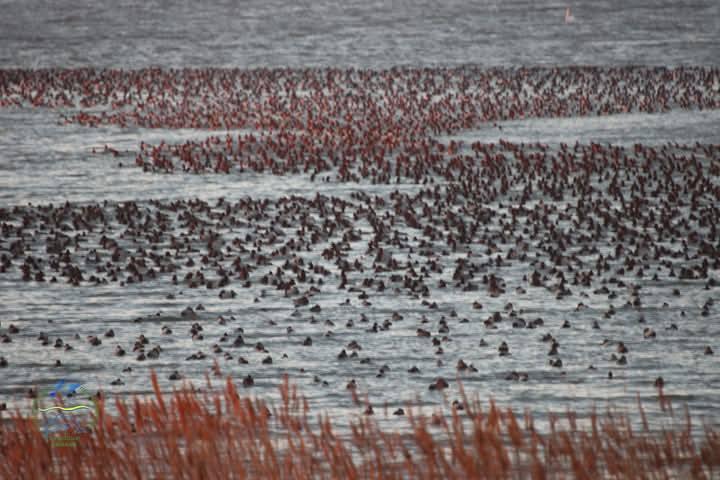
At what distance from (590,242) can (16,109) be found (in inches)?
1170

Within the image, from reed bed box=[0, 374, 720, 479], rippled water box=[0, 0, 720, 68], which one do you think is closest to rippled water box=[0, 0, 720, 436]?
rippled water box=[0, 0, 720, 68]

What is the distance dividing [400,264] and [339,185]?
8.30 m

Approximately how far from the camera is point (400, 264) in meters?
17.2

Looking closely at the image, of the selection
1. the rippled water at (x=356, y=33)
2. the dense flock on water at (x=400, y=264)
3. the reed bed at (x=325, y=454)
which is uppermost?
the rippled water at (x=356, y=33)

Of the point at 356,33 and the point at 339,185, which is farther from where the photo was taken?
the point at 356,33

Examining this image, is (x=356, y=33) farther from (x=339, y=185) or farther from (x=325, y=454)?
(x=325, y=454)

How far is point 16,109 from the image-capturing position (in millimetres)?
42688

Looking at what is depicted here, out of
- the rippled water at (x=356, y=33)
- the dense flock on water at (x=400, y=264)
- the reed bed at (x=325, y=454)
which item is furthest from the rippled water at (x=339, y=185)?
the reed bed at (x=325, y=454)

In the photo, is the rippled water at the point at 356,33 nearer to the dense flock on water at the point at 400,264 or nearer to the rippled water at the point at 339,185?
the rippled water at the point at 339,185

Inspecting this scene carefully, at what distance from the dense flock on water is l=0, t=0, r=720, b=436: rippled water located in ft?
0.20

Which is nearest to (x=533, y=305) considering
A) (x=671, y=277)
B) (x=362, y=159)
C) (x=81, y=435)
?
(x=671, y=277)

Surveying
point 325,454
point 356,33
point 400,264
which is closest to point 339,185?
point 400,264

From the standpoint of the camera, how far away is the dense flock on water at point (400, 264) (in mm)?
12180

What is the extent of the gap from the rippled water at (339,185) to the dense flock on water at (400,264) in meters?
0.06
